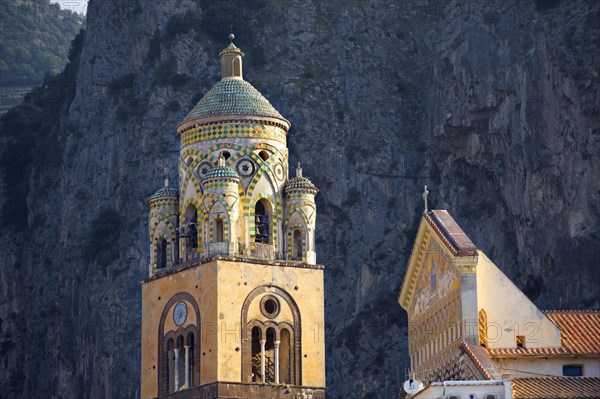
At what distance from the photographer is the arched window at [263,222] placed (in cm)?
6788

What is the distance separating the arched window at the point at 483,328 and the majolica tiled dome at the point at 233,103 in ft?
49.9

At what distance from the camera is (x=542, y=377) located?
5534 cm

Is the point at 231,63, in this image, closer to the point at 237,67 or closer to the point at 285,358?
the point at 237,67

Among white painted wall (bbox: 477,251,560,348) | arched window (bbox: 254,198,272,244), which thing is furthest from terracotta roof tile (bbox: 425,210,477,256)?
arched window (bbox: 254,198,272,244)

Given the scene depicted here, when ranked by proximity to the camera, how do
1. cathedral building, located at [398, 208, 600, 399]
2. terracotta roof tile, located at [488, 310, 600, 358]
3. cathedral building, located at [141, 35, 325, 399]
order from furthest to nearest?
1. cathedral building, located at [141, 35, 325, 399]
2. terracotta roof tile, located at [488, 310, 600, 358]
3. cathedral building, located at [398, 208, 600, 399]

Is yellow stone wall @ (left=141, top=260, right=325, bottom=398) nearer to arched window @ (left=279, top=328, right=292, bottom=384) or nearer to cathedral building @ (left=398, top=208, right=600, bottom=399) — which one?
arched window @ (left=279, top=328, right=292, bottom=384)

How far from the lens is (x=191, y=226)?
6856 cm

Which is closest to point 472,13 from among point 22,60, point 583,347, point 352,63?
point 352,63

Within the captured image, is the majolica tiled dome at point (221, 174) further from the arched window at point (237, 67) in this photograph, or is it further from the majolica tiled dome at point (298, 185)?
the arched window at point (237, 67)

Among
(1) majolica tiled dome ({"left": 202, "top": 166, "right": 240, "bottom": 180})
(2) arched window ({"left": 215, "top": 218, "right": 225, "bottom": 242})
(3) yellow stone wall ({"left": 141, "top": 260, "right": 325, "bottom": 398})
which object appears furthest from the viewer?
(1) majolica tiled dome ({"left": 202, "top": 166, "right": 240, "bottom": 180})

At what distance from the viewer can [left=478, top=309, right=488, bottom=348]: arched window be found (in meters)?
56.1

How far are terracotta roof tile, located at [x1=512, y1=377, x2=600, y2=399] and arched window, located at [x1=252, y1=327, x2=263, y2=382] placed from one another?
13.3 metres

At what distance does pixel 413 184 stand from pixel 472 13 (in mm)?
13081

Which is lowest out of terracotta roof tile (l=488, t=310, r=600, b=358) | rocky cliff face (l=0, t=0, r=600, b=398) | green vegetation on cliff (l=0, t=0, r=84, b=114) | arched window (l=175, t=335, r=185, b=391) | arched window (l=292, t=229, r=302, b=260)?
terracotta roof tile (l=488, t=310, r=600, b=358)
